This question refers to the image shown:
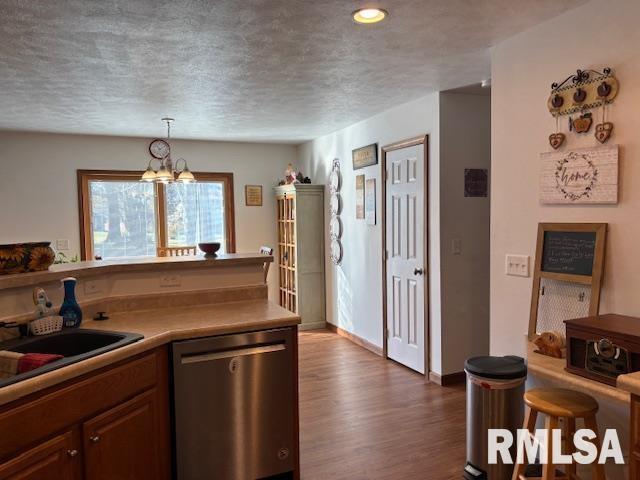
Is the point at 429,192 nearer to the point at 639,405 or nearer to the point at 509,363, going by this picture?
the point at 509,363

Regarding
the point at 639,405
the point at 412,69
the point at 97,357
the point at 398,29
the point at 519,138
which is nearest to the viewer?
the point at 639,405

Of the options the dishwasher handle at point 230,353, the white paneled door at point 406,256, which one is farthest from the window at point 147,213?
the dishwasher handle at point 230,353

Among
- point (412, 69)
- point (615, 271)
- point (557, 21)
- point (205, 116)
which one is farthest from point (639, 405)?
point (205, 116)

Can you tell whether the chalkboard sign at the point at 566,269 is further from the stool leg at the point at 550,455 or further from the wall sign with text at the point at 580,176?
the stool leg at the point at 550,455

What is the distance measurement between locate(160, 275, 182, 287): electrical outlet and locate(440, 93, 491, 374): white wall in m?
2.07

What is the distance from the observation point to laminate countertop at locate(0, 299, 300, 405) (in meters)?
1.68

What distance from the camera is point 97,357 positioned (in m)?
1.78

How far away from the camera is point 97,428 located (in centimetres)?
181

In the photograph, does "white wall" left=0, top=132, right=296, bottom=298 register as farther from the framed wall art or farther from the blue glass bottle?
the blue glass bottle

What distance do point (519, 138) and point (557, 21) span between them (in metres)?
0.60

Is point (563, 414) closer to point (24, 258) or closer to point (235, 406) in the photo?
point (235, 406)

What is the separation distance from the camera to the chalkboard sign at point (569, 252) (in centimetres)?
219

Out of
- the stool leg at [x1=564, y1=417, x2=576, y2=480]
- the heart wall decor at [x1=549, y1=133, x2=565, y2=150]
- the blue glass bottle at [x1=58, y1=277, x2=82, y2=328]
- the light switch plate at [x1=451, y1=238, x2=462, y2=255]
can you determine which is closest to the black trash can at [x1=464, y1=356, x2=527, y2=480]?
the stool leg at [x1=564, y1=417, x2=576, y2=480]

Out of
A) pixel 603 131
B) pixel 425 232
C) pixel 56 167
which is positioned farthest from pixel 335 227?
pixel 603 131
